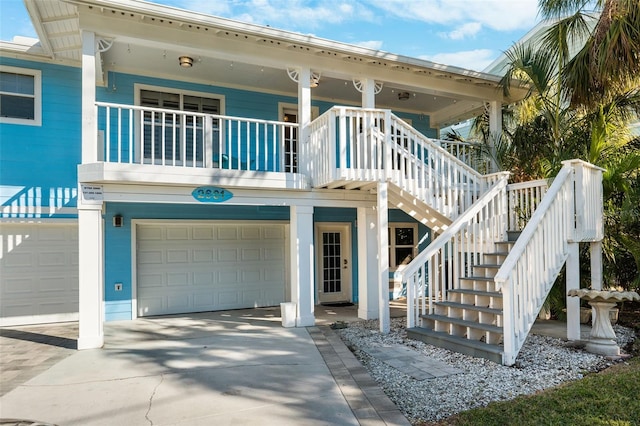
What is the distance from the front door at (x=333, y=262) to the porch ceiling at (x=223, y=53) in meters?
3.37

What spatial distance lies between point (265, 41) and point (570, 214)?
568 centimetres

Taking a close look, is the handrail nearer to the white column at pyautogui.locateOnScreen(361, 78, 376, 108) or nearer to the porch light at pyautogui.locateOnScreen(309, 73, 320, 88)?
the white column at pyautogui.locateOnScreen(361, 78, 376, 108)

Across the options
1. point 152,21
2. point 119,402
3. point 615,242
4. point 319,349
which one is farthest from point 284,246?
point 615,242

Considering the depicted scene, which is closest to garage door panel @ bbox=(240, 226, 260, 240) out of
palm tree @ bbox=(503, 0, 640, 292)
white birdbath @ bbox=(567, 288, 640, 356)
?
palm tree @ bbox=(503, 0, 640, 292)

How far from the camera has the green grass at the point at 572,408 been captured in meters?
3.32

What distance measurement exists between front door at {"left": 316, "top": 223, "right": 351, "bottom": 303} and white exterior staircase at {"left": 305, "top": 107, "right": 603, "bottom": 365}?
271cm

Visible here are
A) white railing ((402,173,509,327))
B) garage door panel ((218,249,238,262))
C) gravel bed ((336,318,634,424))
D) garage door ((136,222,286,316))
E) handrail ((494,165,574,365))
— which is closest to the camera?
gravel bed ((336,318,634,424))

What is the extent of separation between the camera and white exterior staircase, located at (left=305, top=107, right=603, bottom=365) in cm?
519

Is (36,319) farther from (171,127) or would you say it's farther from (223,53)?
(223,53)

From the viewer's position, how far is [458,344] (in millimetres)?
5512

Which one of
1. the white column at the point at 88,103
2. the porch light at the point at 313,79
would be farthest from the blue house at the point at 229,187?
the porch light at the point at 313,79

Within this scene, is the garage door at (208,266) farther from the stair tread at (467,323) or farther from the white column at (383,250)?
the stair tread at (467,323)

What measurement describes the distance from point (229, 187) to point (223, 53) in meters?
2.32

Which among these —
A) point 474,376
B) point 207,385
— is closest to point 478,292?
point 474,376
